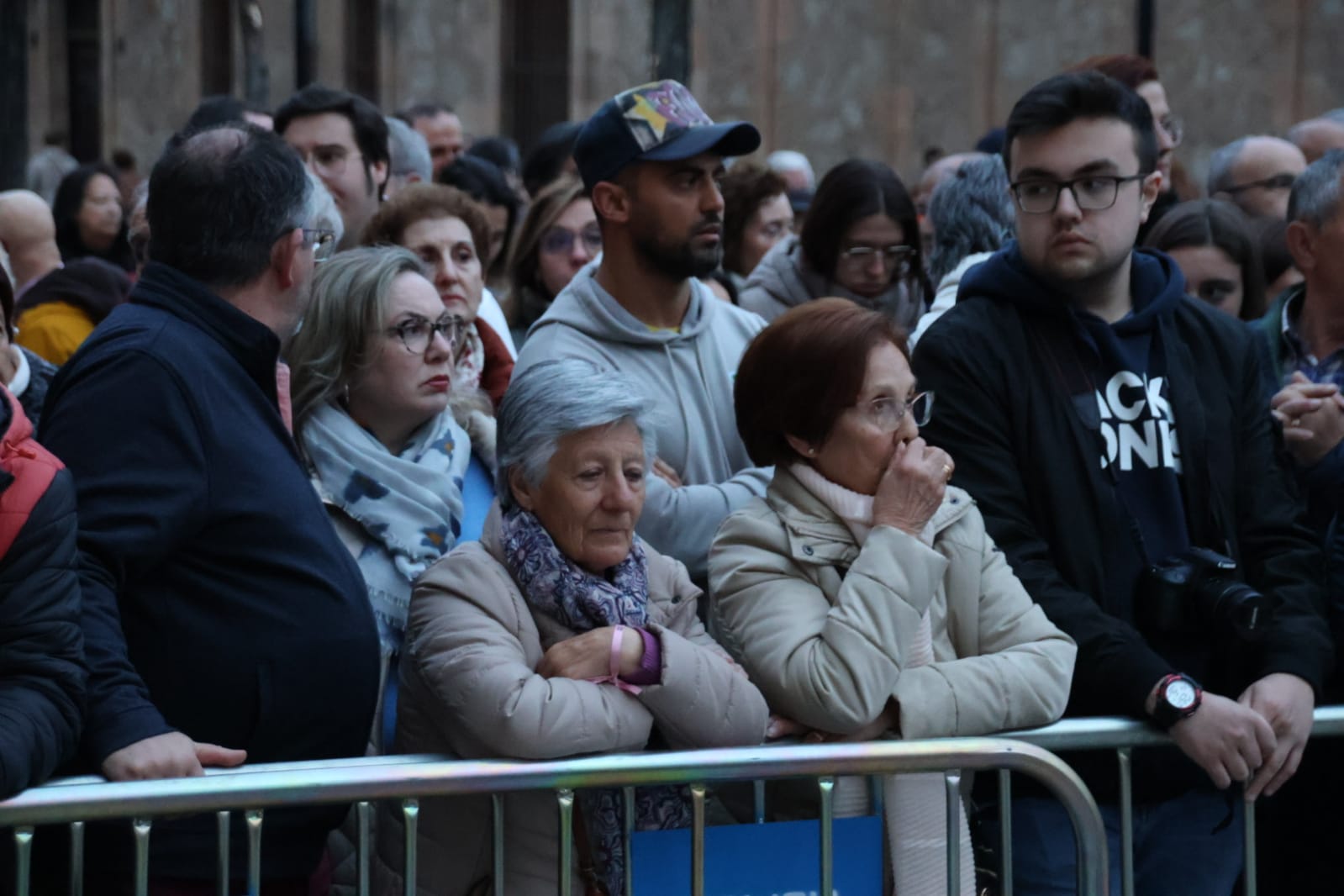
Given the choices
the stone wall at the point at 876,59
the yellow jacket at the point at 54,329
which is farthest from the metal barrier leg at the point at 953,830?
the stone wall at the point at 876,59

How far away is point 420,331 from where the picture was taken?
4363 millimetres

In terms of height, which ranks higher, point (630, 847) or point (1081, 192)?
point (1081, 192)

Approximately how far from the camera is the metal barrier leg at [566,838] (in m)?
3.40

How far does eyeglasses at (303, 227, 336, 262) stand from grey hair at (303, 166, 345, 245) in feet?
0.04

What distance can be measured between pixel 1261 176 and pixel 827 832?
5.25 meters

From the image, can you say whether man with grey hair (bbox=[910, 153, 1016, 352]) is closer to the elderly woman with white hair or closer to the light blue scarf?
the light blue scarf

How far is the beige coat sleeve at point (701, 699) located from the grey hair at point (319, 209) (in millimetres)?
1034

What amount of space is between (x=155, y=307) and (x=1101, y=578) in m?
2.01

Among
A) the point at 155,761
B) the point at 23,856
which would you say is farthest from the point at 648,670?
the point at 23,856

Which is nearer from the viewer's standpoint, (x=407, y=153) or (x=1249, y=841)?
(x=1249, y=841)

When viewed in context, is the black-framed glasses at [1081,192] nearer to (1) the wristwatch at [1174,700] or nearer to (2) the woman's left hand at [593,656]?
(1) the wristwatch at [1174,700]

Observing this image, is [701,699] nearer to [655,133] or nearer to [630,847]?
[630,847]

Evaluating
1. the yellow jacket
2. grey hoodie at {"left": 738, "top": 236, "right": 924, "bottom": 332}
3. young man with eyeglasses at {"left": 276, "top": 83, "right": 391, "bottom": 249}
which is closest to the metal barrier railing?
grey hoodie at {"left": 738, "top": 236, "right": 924, "bottom": 332}

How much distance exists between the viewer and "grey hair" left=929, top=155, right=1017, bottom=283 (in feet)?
19.1
